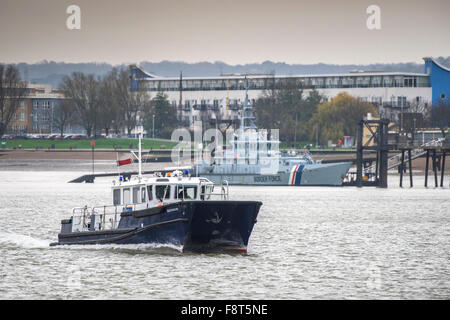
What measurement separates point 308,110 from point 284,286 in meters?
146

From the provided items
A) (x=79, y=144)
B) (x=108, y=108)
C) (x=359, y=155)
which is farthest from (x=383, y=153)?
(x=108, y=108)

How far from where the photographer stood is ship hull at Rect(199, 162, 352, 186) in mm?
105500

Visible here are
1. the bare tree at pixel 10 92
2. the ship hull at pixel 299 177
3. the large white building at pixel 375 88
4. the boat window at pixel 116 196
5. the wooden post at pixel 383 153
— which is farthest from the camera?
the bare tree at pixel 10 92

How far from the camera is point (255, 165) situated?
104750 millimetres

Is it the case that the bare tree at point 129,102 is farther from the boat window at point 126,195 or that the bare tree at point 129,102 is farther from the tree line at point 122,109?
the boat window at point 126,195

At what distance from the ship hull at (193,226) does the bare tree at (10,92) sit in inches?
5836

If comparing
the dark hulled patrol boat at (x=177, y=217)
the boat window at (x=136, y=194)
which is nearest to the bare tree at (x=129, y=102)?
the dark hulled patrol boat at (x=177, y=217)

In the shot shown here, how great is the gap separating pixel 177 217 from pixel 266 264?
15.8 ft

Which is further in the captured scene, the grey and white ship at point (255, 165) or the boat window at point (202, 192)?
the grey and white ship at point (255, 165)

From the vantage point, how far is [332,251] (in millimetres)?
47781

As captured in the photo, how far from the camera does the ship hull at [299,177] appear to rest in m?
106

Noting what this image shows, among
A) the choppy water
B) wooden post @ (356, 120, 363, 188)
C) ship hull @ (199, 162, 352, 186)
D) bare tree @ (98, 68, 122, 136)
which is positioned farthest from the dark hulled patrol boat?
bare tree @ (98, 68, 122, 136)

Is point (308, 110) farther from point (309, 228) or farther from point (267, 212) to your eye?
point (309, 228)
